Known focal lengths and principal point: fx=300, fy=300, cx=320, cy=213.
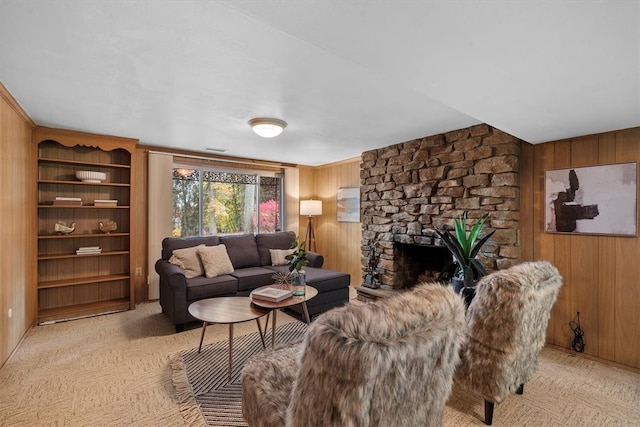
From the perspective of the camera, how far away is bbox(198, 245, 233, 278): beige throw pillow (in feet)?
11.9

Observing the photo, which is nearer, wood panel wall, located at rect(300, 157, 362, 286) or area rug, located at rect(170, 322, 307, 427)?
area rug, located at rect(170, 322, 307, 427)

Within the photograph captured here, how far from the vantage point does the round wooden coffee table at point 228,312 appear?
7.44 feet

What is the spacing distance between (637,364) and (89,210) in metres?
5.94

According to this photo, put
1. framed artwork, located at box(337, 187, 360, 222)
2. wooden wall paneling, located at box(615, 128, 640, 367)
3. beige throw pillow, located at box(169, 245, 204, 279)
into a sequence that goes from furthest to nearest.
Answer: framed artwork, located at box(337, 187, 360, 222)
beige throw pillow, located at box(169, 245, 204, 279)
wooden wall paneling, located at box(615, 128, 640, 367)

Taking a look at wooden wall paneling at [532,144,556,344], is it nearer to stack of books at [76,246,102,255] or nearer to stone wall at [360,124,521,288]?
stone wall at [360,124,521,288]

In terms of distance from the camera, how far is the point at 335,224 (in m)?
5.61

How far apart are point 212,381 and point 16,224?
2.43 m

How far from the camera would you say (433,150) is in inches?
142

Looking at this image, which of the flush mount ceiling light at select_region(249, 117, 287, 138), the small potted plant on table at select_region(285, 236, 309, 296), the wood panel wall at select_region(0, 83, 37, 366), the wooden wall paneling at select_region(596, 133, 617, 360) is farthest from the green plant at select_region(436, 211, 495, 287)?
the wood panel wall at select_region(0, 83, 37, 366)

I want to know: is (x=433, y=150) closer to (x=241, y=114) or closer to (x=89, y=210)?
(x=241, y=114)

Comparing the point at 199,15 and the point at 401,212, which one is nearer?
the point at 199,15

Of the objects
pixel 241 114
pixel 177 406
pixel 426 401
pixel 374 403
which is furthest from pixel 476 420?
pixel 241 114

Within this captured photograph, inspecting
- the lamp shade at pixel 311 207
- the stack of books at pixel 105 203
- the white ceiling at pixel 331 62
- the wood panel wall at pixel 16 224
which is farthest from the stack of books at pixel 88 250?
the lamp shade at pixel 311 207

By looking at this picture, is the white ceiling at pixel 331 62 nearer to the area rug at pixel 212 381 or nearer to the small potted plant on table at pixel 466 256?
the small potted plant on table at pixel 466 256
